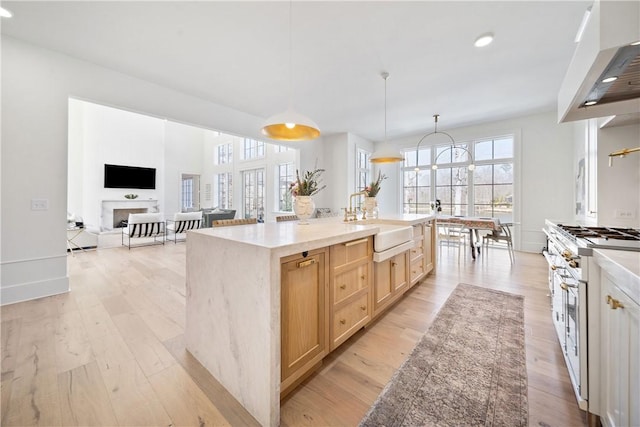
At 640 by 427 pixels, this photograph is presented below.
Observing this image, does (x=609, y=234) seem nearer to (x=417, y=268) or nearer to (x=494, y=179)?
(x=417, y=268)

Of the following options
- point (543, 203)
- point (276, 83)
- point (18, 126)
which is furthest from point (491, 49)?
point (18, 126)

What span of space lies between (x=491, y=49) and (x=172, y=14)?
357 cm

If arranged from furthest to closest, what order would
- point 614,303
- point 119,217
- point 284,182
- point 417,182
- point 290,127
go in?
point 119,217
point 284,182
point 417,182
point 290,127
point 614,303

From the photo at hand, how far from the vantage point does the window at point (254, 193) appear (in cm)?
881

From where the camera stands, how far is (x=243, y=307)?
1.32 metres

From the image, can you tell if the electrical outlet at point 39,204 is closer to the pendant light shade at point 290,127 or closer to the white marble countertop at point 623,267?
the pendant light shade at point 290,127

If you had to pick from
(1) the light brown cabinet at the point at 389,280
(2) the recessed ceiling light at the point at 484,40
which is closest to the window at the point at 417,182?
(2) the recessed ceiling light at the point at 484,40

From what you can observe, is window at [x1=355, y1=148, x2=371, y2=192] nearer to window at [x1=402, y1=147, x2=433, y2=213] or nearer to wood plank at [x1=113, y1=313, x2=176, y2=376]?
window at [x1=402, y1=147, x2=433, y2=213]

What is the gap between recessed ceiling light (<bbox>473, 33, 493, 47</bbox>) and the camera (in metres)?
2.66

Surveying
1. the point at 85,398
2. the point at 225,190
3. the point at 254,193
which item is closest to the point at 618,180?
the point at 85,398

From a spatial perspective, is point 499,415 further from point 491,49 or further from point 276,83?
point 276,83

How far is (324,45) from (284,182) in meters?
5.35

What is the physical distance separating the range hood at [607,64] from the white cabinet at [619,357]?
0.97 m

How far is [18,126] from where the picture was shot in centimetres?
273
